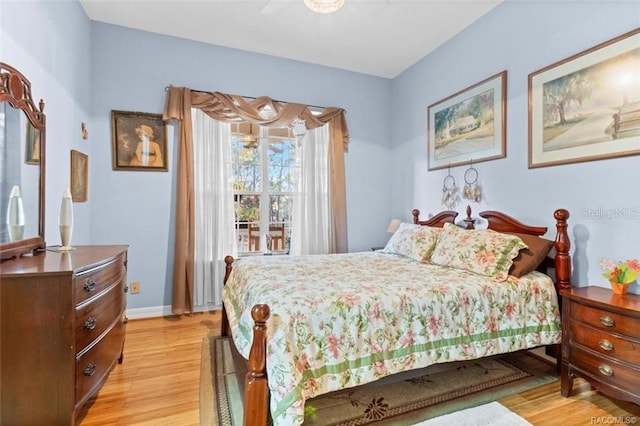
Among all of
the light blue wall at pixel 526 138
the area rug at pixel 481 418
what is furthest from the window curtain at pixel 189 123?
the area rug at pixel 481 418

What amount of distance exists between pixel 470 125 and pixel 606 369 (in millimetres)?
2232

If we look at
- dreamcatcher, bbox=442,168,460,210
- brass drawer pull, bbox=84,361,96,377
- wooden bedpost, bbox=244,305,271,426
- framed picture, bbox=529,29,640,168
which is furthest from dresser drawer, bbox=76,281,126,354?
framed picture, bbox=529,29,640,168

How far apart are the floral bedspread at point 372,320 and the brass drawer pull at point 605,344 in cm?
35

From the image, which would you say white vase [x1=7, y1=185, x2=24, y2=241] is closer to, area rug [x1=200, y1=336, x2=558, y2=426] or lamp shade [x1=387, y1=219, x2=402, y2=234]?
area rug [x1=200, y1=336, x2=558, y2=426]

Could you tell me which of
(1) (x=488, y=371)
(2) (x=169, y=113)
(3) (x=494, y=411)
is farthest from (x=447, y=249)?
(2) (x=169, y=113)

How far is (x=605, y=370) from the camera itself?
174cm

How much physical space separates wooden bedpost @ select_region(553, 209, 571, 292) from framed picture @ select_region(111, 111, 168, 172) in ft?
11.7

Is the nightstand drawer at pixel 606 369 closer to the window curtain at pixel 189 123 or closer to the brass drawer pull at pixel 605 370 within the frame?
Result: the brass drawer pull at pixel 605 370

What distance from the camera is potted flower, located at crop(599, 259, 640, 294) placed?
1.81 m

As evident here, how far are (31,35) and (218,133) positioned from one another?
1717mm

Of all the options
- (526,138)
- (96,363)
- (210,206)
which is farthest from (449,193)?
(96,363)

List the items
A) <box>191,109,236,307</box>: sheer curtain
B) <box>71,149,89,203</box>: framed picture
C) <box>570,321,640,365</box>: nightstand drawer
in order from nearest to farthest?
1. <box>570,321,640,365</box>: nightstand drawer
2. <box>71,149,89,203</box>: framed picture
3. <box>191,109,236,307</box>: sheer curtain

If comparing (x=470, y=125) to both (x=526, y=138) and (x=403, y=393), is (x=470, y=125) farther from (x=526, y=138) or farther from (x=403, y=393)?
(x=403, y=393)

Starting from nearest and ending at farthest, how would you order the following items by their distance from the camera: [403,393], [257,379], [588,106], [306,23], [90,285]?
[257,379] < [90,285] < [403,393] < [588,106] < [306,23]
